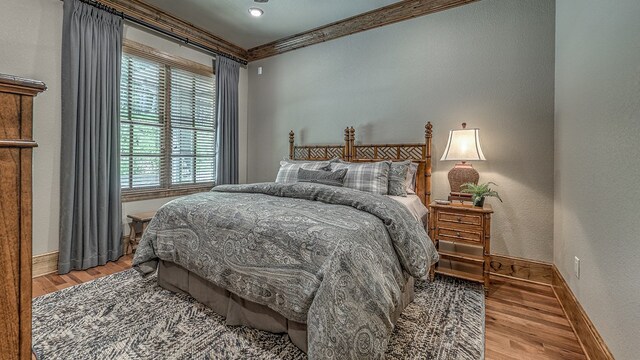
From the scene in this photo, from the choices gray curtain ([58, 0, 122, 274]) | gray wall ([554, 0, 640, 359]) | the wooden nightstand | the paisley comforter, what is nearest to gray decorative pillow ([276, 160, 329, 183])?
the paisley comforter

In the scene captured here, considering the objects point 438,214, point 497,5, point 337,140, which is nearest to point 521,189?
point 438,214

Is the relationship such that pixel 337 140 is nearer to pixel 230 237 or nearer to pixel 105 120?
pixel 230 237

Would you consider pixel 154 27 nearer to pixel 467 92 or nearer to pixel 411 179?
pixel 411 179

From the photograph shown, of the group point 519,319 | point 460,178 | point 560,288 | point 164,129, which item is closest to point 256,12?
point 164,129

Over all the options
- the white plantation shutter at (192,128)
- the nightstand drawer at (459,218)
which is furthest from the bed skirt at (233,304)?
the white plantation shutter at (192,128)

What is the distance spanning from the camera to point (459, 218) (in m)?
2.49

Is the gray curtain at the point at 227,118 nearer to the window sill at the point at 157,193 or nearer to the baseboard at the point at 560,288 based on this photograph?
the window sill at the point at 157,193

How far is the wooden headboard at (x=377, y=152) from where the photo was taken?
3.04m

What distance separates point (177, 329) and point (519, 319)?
2.32 metres

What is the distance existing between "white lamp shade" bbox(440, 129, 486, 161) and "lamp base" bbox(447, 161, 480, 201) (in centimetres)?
20

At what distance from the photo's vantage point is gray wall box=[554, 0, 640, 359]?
49.8 inches

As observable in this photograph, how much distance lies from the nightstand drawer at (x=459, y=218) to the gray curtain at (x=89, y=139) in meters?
3.31

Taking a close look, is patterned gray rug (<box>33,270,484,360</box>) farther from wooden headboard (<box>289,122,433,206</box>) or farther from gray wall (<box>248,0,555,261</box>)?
wooden headboard (<box>289,122,433,206</box>)

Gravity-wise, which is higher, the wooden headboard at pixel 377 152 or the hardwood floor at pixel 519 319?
the wooden headboard at pixel 377 152
